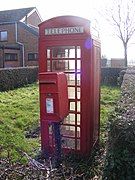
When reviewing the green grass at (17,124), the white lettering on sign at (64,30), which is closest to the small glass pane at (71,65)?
the white lettering on sign at (64,30)

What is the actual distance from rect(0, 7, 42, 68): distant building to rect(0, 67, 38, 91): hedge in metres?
9.96

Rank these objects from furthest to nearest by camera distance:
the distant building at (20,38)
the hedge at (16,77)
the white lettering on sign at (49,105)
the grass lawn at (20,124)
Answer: the distant building at (20,38) < the hedge at (16,77) < the grass lawn at (20,124) < the white lettering on sign at (49,105)

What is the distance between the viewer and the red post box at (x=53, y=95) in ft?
12.2

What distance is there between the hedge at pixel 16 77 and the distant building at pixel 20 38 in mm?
9955

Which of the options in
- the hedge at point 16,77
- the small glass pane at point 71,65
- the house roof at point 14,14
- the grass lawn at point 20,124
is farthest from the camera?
the house roof at point 14,14

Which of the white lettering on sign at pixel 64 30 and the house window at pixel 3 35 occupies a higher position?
the house window at pixel 3 35

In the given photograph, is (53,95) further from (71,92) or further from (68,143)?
(68,143)

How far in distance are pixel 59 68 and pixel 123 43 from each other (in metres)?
22.6

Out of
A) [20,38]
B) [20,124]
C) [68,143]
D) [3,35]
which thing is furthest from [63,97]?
[3,35]

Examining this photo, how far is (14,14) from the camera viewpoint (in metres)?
29.8

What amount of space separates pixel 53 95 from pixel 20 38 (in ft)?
85.1

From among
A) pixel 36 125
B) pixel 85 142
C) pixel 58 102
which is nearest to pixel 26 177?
pixel 58 102

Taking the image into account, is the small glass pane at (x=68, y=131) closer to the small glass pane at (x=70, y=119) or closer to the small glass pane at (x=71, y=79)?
the small glass pane at (x=70, y=119)

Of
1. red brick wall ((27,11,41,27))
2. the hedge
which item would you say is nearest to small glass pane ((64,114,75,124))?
Result: the hedge
